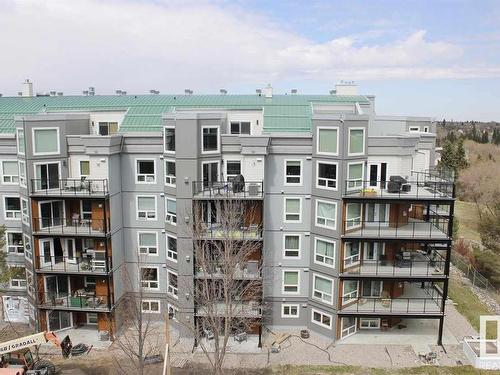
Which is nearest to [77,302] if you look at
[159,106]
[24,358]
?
[24,358]

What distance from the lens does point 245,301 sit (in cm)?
2736

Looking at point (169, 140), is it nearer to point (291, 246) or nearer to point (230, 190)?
point (230, 190)

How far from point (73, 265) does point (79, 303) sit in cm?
244

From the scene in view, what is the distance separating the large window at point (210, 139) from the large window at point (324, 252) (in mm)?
8816

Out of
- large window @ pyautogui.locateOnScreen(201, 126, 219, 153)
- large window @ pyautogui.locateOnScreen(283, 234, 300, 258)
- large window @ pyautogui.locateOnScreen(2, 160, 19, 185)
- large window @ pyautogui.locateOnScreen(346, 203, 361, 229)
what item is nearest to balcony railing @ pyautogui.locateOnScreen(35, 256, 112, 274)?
large window @ pyautogui.locateOnScreen(2, 160, 19, 185)

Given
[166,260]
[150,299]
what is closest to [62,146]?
[166,260]

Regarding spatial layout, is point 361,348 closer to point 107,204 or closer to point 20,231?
point 107,204

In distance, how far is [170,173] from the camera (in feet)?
90.8

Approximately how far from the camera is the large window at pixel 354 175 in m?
26.1

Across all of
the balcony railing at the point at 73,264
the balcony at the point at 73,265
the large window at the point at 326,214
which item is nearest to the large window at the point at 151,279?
the balcony railing at the point at 73,264

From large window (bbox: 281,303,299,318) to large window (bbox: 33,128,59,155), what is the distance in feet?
58.6

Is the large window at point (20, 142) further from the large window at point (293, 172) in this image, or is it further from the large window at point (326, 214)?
the large window at point (326, 214)

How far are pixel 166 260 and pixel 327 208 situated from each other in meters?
11.3

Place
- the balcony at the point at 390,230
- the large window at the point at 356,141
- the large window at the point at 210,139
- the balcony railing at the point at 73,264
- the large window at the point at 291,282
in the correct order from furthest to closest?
the large window at the point at 291,282 < the balcony railing at the point at 73,264 < the large window at the point at 210,139 < the balcony at the point at 390,230 < the large window at the point at 356,141
